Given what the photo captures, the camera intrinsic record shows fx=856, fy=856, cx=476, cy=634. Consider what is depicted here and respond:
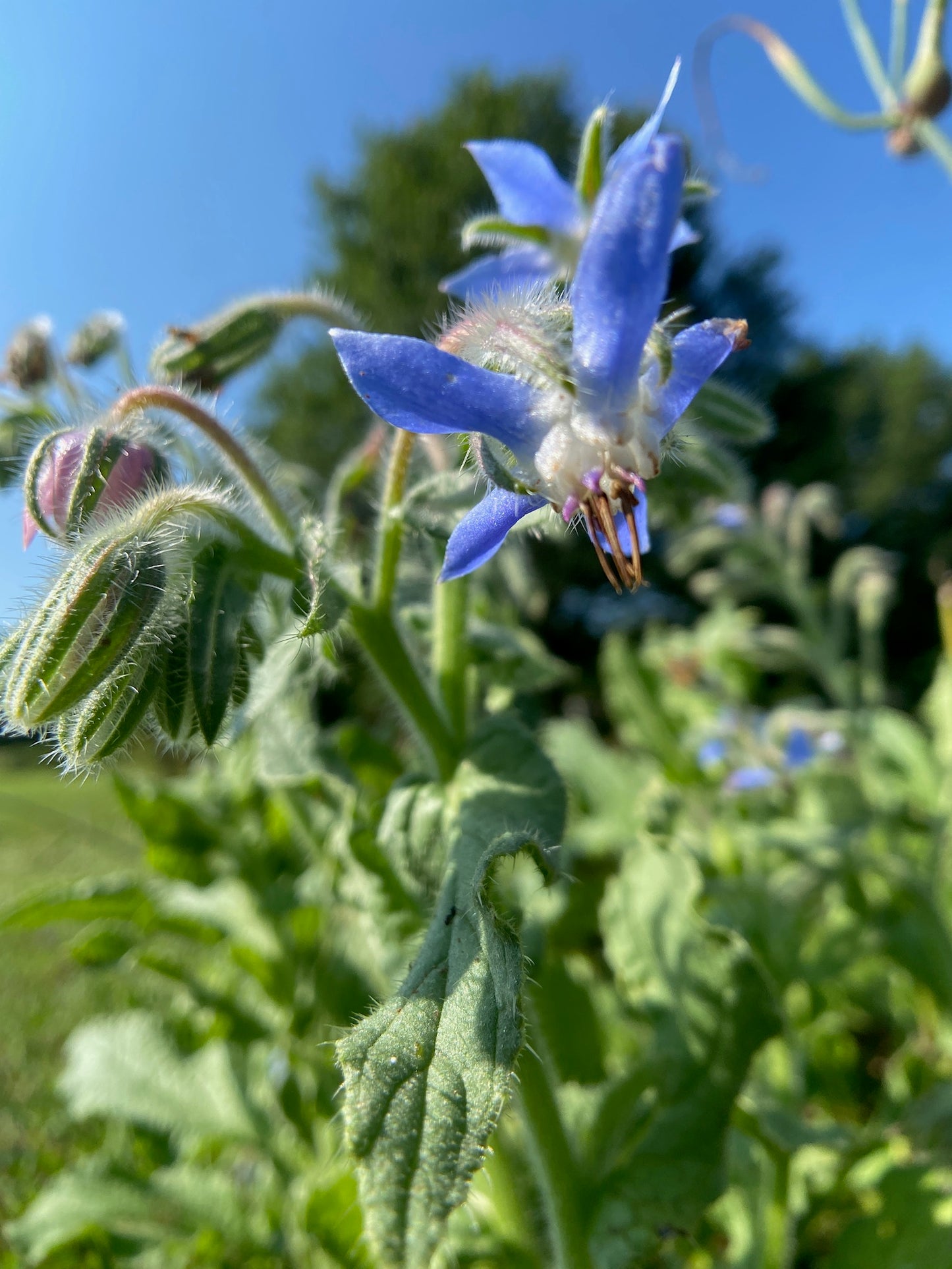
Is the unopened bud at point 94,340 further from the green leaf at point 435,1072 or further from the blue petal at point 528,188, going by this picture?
the green leaf at point 435,1072

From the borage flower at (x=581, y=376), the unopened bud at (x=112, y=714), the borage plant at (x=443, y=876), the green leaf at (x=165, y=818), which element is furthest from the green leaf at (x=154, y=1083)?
the borage flower at (x=581, y=376)

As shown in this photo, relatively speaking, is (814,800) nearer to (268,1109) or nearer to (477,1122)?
(268,1109)

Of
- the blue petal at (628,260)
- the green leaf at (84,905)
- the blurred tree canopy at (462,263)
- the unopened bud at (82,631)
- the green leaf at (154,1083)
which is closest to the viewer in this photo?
the blue petal at (628,260)

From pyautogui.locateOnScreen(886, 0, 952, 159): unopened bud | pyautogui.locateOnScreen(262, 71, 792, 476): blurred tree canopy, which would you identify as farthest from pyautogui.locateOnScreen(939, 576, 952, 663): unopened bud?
pyautogui.locateOnScreen(262, 71, 792, 476): blurred tree canopy

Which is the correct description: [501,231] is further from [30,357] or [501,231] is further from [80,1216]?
[80,1216]

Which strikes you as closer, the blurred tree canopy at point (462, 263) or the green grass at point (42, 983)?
the green grass at point (42, 983)

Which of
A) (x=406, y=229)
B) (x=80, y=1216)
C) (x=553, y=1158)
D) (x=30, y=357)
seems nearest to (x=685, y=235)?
(x=553, y=1158)

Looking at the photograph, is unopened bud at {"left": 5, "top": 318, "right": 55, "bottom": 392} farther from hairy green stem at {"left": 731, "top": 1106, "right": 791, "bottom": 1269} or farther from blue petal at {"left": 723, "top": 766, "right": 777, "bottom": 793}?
blue petal at {"left": 723, "top": 766, "right": 777, "bottom": 793}

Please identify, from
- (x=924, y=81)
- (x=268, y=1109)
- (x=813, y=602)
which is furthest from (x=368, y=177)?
(x=268, y=1109)
